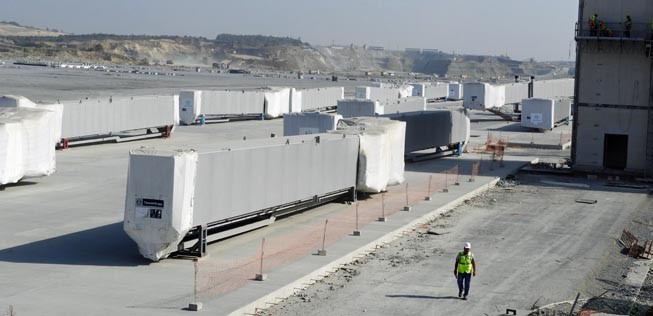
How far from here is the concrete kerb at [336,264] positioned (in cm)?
1859

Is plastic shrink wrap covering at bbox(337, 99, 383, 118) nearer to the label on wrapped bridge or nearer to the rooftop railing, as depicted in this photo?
the rooftop railing

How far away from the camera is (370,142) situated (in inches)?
1296

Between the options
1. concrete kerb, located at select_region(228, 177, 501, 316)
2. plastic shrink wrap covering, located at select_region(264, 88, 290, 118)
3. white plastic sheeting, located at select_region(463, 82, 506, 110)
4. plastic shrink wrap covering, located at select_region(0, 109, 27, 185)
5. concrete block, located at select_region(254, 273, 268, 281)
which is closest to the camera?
concrete kerb, located at select_region(228, 177, 501, 316)

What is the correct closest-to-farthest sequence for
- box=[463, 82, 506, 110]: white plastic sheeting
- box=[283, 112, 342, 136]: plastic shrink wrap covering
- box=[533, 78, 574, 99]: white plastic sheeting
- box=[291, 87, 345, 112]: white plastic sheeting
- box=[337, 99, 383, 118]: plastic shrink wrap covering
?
1. box=[283, 112, 342, 136]: plastic shrink wrap covering
2. box=[337, 99, 383, 118]: plastic shrink wrap covering
3. box=[291, 87, 345, 112]: white plastic sheeting
4. box=[463, 82, 506, 110]: white plastic sheeting
5. box=[533, 78, 574, 99]: white plastic sheeting

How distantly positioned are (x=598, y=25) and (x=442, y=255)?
70.9 feet

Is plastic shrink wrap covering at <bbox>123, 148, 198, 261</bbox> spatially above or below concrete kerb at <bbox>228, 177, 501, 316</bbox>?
above

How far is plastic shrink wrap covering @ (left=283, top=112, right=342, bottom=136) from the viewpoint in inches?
1638

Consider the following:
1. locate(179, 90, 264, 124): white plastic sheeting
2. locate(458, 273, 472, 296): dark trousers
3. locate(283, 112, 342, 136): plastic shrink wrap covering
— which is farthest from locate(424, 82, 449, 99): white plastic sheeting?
locate(458, 273, 472, 296): dark trousers

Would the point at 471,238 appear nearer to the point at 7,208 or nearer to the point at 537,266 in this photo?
the point at 537,266

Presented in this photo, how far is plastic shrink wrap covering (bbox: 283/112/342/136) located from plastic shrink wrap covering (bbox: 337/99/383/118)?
11.2 meters

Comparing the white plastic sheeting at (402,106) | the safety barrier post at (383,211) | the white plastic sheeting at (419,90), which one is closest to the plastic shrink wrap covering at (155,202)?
the safety barrier post at (383,211)

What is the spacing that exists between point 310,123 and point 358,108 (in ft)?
40.2

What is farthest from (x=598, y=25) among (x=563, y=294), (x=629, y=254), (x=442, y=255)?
(x=563, y=294)

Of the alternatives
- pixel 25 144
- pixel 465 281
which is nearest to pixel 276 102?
pixel 25 144
